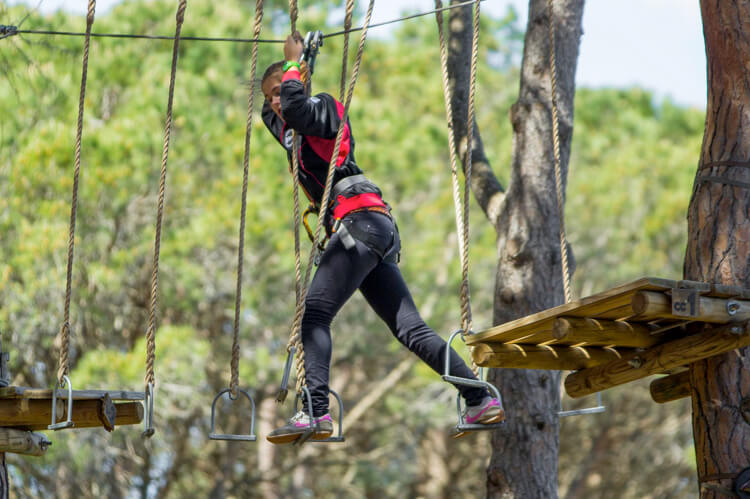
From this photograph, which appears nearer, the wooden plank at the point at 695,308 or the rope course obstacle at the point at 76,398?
the wooden plank at the point at 695,308

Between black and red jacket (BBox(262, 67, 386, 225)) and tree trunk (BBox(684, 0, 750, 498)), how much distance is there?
38.8 inches

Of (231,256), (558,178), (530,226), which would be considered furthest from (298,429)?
(231,256)

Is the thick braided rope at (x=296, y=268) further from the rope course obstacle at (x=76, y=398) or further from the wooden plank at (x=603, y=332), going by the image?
the wooden plank at (x=603, y=332)

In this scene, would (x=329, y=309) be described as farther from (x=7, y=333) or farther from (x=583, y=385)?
(x=7, y=333)

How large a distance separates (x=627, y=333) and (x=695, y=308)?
34cm

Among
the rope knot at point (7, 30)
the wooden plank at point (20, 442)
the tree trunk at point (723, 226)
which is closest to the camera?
the tree trunk at point (723, 226)

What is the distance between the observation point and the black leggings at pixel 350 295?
9.28 ft

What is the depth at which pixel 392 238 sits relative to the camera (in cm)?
298

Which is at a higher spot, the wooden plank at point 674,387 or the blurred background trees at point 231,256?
the blurred background trees at point 231,256

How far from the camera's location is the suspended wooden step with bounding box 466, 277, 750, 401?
99.9 inches

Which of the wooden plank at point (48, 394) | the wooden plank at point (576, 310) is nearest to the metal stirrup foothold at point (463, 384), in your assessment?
the wooden plank at point (576, 310)

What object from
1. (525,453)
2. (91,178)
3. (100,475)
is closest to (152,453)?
(100,475)

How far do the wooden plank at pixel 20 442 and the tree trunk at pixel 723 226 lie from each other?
7.50 ft

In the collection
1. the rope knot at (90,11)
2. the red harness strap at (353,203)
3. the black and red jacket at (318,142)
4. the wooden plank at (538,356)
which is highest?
the rope knot at (90,11)
